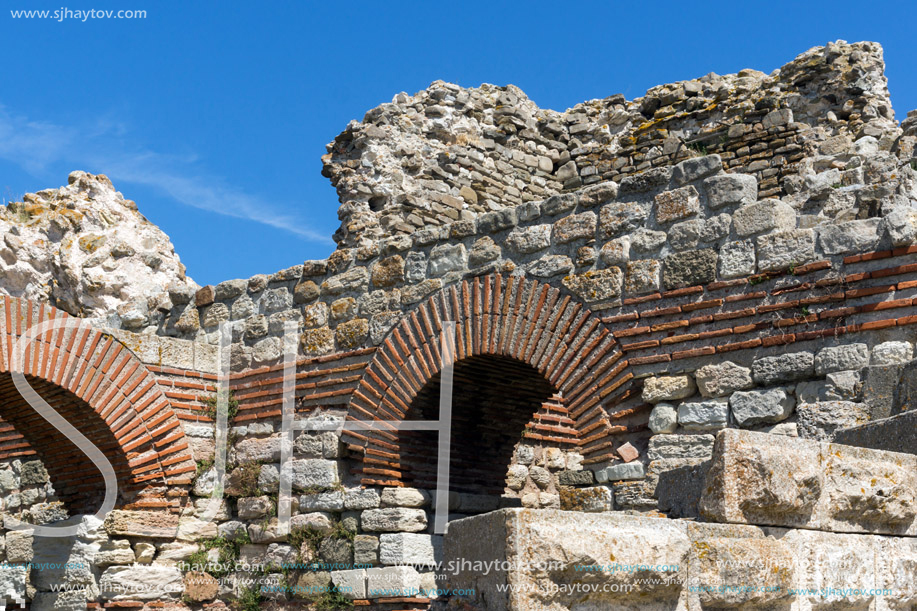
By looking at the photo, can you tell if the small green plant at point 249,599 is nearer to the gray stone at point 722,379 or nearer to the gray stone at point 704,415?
the gray stone at point 704,415

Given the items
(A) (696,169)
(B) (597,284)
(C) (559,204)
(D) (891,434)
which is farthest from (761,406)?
(C) (559,204)

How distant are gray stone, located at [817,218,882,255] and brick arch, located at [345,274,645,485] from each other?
4.24ft

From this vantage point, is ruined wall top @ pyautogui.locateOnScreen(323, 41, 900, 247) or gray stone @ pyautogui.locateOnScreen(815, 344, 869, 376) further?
ruined wall top @ pyautogui.locateOnScreen(323, 41, 900, 247)

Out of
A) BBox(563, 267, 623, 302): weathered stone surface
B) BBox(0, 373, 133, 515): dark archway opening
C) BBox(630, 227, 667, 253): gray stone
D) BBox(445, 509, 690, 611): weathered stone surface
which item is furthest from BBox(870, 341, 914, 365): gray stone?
BBox(0, 373, 133, 515): dark archway opening

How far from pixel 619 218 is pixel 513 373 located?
146 centimetres

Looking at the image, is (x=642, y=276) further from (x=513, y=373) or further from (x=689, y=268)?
(x=513, y=373)

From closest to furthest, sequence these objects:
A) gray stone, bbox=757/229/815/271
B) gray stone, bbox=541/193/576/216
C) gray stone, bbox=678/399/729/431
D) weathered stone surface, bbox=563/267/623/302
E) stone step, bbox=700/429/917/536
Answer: stone step, bbox=700/429/917/536 < gray stone, bbox=757/229/815/271 < gray stone, bbox=678/399/729/431 < weathered stone surface, bbox=563/267/623/302 < gray stone, bbox=541/193/576/216

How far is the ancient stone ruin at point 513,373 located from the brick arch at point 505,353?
0.06 ft

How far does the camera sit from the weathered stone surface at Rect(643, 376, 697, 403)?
17.2 feet

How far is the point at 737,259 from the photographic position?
5227 millimetres

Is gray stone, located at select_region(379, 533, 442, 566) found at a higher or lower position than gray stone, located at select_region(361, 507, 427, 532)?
lower

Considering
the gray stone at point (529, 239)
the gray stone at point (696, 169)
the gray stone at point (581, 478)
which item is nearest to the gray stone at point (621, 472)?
the gray stone at point (581, 478)

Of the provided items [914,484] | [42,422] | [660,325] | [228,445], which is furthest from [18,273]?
[914,484]

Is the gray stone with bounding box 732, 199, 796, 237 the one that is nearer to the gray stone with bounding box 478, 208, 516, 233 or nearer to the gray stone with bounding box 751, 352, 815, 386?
the gray stone with bounding box 751, 352, 815, 386
